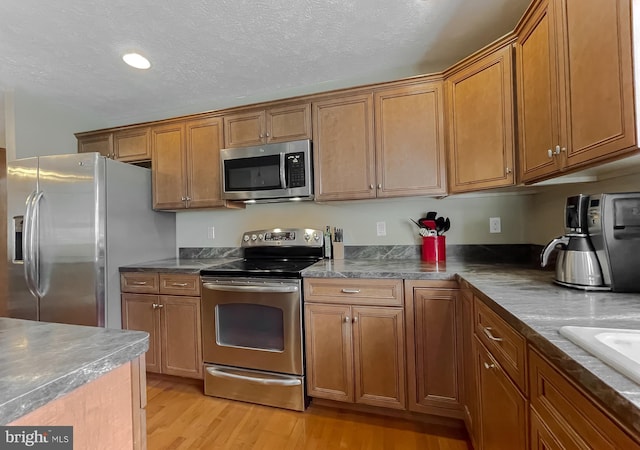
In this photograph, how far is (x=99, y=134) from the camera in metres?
2.72

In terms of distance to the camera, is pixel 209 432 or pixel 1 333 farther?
pixel 209 432

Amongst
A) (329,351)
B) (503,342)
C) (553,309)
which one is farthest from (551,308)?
(329,351)

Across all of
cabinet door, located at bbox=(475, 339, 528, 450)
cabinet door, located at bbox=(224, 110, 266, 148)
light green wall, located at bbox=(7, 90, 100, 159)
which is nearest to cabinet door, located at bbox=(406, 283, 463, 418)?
cabinet door, located at bbox=(475, 339, 528, 450)

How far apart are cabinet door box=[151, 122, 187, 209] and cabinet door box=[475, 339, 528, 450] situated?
242 centimetres

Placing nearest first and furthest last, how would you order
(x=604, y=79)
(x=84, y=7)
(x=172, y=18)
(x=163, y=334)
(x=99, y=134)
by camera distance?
(x=604, y=79) < (x=84, y=7) < (x=172, y=18) < (x=163, y=334) < (x=99, y=134)

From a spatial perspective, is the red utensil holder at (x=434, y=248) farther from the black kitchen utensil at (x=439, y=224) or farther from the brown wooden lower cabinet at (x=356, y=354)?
the brown wooden lower cabinet at (x=356, y=354)

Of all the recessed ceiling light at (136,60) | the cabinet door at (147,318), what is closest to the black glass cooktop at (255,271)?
the cabinet door at (147,318)

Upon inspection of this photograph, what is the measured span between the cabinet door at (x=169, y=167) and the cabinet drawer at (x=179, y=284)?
66cm

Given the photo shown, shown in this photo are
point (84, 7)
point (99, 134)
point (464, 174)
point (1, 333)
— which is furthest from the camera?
point (99, 134)

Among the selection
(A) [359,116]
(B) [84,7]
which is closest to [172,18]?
(B) [84,7]

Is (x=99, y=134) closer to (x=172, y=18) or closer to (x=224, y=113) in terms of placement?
(x=224, y=113)

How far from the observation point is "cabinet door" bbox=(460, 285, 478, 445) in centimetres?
142

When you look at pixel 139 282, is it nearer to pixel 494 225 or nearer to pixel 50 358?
pixel 50 358

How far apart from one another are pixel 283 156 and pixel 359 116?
628mm
